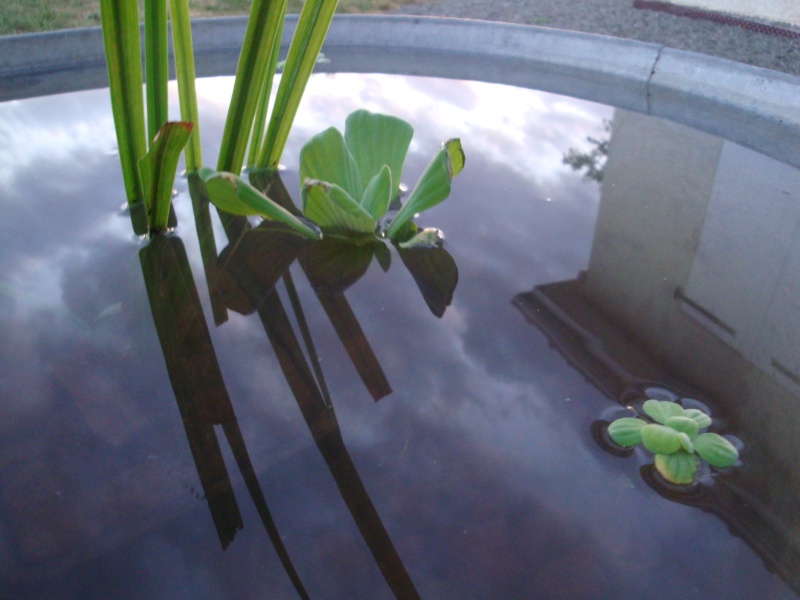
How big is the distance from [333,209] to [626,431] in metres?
0.40

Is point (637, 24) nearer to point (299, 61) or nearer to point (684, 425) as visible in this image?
point (299, 61)

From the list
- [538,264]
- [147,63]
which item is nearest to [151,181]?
[147,63]

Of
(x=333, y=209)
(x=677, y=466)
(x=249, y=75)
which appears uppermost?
(x=249, y=75)

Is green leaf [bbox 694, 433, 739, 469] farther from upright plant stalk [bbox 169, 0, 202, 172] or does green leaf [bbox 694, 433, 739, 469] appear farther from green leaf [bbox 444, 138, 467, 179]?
upright plant stalk [bbox 169, 0, 202, 172]

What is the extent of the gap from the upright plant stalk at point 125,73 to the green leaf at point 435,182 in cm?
32

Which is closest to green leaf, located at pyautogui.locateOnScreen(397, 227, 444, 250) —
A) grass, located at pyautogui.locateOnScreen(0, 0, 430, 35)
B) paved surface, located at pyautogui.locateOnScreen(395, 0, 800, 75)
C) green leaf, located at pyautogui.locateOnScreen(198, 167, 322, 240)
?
green leaf, located at pyautogui.locateOnScreen(198, 167, 322, 240)

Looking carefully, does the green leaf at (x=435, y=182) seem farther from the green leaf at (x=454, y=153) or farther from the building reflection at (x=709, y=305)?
the building reflection at (x=709, y=305)

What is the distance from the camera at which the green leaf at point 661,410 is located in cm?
64

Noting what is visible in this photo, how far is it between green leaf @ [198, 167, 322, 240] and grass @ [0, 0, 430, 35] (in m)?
1.44

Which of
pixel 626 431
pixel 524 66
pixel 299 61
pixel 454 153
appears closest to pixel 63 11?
pixel 524 66

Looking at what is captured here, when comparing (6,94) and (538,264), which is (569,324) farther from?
(6,94)

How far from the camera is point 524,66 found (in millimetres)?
1358

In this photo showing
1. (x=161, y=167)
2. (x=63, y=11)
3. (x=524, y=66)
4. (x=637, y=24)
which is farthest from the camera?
(x=637, y=24)

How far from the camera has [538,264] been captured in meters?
0.87
